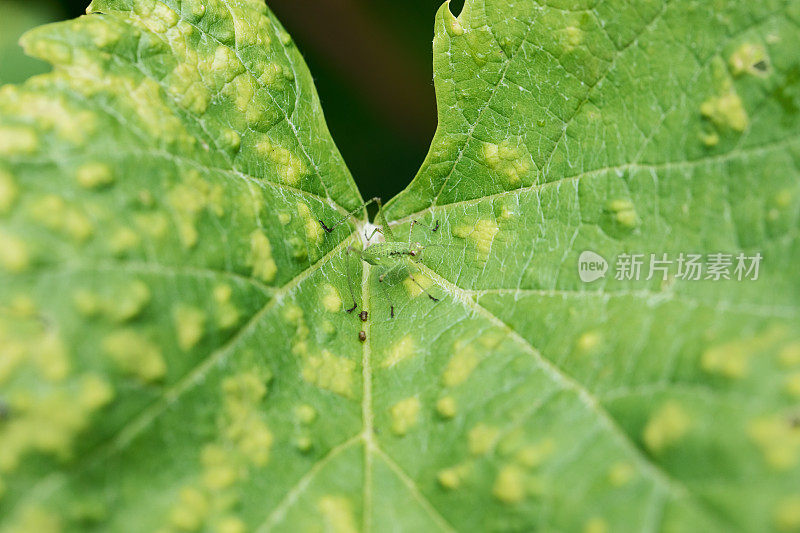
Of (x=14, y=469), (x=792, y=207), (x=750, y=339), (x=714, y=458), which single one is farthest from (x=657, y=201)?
(x=14, y=469)

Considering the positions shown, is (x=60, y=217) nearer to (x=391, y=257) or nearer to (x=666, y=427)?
(x=391, y=257)

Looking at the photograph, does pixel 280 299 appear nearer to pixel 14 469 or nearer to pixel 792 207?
pixel 14 469

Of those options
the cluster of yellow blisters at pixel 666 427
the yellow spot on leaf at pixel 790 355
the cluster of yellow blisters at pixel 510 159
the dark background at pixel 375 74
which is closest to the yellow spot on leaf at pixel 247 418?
the cluster of yellow blisters at pixel 666 427

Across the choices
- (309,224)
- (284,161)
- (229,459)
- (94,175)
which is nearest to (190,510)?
(229,459)

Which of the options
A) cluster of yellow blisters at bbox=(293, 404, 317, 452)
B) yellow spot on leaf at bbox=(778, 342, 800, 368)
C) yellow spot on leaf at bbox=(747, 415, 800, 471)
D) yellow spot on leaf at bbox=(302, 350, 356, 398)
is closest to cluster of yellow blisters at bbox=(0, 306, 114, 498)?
cluster of yellow blisters at bbox=(293, 404, 317, 452)

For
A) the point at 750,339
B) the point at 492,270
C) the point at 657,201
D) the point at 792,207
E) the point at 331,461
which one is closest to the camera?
the point at 750,339

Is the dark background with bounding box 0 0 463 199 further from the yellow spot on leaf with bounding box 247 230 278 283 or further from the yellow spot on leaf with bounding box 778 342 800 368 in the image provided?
the yellow spot on leaf with bounding box 778 342 800 368

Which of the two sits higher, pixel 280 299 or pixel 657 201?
pixel 657 201
